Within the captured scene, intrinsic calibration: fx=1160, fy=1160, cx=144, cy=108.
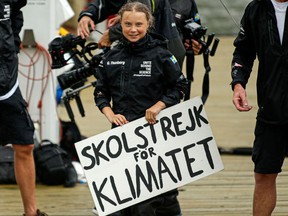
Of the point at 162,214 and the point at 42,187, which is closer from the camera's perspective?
the point at 162,214

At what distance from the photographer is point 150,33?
25.1ft

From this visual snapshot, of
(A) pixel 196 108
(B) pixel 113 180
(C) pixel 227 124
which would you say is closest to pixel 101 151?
(B) pixel 113 180

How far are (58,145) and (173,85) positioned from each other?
3.04 m

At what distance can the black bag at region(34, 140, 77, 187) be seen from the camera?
384 inches

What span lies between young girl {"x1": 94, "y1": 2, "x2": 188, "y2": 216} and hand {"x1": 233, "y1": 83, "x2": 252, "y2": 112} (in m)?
0.46

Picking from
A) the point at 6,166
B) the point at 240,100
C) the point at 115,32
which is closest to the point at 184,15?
the point at 115,32

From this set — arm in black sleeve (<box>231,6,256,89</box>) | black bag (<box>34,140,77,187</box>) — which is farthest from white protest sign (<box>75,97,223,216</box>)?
black bag (<box>34,140,77,187</box>)

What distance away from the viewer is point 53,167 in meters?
9.73

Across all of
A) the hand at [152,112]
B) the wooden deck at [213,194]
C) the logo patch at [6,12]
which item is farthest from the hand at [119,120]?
the wooden deck at [213,194]

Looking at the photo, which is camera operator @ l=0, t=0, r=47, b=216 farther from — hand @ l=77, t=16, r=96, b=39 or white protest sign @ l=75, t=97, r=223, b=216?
white protest sign @ l=75, t=97, r=223, b=216

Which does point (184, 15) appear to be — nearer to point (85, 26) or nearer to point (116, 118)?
point (85, 26)

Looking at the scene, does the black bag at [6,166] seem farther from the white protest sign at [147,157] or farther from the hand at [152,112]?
the hand at [152,112]

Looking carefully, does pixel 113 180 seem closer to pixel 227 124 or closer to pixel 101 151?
pixel 101 151

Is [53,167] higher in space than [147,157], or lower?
lower
